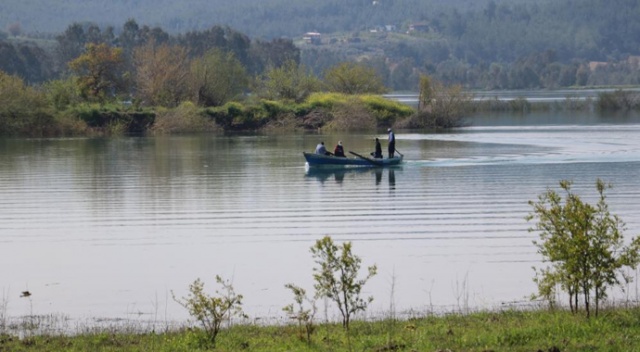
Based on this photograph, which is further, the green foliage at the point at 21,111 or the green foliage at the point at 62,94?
the green foliage at the point at 62,94

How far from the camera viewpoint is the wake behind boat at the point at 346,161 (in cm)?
4766

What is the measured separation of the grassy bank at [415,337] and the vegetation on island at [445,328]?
0.04 ft

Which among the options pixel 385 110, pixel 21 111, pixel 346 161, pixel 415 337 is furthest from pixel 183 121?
Answer: pixel 415 337

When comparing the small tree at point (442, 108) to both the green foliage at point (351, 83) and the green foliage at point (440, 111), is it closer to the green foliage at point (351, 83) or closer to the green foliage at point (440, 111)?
the green foliage at point (440, 111)

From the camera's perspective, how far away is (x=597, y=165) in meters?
47.9

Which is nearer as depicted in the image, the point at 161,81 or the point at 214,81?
the point at 161,81

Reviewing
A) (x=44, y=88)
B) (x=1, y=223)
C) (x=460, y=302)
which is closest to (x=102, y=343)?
(x=460, y=302)

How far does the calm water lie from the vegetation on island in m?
2.82

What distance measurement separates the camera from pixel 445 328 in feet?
48.0

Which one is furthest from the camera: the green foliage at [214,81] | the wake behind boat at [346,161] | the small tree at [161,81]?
the green foliage at [214,81]

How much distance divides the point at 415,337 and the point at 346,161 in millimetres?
35081

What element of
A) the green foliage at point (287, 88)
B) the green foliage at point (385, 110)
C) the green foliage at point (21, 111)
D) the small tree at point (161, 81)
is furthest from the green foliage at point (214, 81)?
the green foliage at point (21, 111)

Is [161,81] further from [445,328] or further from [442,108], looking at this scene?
[445,328]

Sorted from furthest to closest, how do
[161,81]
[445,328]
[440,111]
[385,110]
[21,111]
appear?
[161,81] < [385,110] < [440,111] < [21,111] < [445,328]
